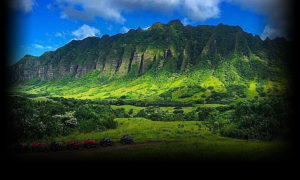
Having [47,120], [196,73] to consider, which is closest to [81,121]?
[47,120]

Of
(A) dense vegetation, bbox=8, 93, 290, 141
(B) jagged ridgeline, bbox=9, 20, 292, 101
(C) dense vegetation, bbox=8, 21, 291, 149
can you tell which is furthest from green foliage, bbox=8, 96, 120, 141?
(B) jagged ridgeline, bbox=9, 20, 292, 101

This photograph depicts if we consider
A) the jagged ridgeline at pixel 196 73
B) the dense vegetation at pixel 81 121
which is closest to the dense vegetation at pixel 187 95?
the dense vegetation at pixel 81 121

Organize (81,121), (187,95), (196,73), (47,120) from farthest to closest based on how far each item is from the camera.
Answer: (196,73), (187,95), (81,121), (47,120)

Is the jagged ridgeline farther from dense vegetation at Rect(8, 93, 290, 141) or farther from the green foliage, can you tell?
the green foliage

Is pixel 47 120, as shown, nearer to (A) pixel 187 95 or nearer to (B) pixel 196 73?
(A) pixel 187 95

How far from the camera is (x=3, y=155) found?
12336 mm

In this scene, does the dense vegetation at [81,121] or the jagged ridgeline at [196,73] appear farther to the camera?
the jagged ridgeline at [196,73]

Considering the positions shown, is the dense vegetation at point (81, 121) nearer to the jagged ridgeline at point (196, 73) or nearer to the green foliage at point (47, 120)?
the green foliage at point (47, 120)

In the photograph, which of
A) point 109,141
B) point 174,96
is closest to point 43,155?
point 109,141

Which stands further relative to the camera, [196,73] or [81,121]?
[196,73]

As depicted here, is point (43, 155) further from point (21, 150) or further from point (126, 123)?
point (126, 123)

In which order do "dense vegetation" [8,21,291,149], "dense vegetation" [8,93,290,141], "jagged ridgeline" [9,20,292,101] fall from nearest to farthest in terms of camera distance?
"dense vegetation" [8,93,290,141]
"dense vegetation" [8,21,291,149]
"jagged ridgeline" [9,20,292,101]

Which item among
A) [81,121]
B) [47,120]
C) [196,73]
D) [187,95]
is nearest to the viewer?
[47,120]

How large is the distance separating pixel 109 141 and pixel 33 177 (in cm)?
A: 1417
